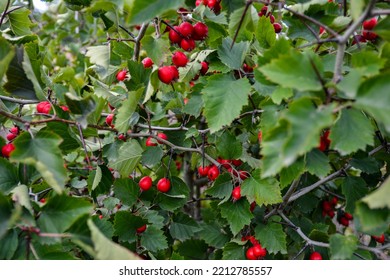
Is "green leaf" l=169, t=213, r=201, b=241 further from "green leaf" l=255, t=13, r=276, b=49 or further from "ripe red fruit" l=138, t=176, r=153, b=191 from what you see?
"green leaf" l=255, t=13, r=276, b=49

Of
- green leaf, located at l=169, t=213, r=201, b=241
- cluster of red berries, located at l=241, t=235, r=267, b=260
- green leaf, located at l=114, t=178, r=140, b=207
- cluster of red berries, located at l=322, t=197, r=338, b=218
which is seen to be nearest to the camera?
cluster of red berries, located at l=241, t=235, r=267, b=260

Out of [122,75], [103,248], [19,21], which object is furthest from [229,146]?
[19,21]

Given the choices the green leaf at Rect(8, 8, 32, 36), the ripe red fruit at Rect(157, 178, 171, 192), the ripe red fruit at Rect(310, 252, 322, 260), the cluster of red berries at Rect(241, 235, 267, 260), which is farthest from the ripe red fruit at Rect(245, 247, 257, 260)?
Answer: the green leaf at Rect(8, 8, 32, 36)

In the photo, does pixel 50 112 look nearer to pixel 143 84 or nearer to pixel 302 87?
pixel 143 84

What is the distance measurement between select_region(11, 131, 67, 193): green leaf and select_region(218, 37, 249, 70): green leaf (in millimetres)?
697

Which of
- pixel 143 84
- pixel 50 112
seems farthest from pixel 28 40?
pixel 143 84

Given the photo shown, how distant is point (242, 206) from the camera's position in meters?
1.57

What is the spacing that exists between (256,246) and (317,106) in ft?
2.69

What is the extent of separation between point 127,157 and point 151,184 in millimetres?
191

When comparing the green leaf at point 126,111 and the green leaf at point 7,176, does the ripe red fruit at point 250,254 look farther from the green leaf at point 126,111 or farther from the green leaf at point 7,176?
the green leaf at point 7,176

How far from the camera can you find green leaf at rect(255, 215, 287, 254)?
1598 millimetres

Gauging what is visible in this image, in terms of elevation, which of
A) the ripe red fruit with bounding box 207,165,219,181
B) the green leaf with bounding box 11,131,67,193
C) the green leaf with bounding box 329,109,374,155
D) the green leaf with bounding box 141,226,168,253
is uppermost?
the green leaf with bounding box 329,109,374,155

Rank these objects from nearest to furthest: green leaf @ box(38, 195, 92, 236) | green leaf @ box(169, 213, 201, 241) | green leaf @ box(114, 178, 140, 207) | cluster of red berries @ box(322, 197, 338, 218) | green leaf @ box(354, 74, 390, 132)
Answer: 1. green leaf @ box(354, 74, 390, 132)
2. green leaf @ box(38, 195, 92, 236)
3. green leaf @ box(114, 178, 140, 207)
4. green leaf @ box(169, 213, 201, 241)
5. cluster of red berries @ box(322, 197, 338, 218)

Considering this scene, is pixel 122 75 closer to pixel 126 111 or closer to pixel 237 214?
pixel 126 111
